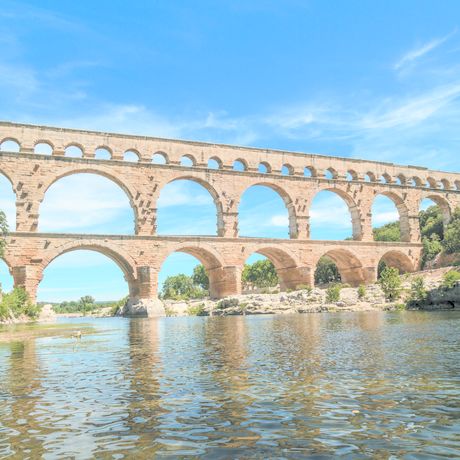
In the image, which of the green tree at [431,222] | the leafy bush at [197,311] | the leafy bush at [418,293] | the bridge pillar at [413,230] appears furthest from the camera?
the green tree at [431,222]

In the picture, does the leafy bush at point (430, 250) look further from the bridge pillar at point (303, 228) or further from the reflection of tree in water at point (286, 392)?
the reflection of tree in water at point (286, 392)

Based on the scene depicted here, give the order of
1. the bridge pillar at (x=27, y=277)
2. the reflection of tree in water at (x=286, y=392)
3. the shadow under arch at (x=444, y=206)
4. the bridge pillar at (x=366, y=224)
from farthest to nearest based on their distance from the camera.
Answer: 1. the shadow under arch at (x=444, y=206)
2. the bridge pillar at (x=366, y=224)
3. the bridge pillar at (x=27, y=277)
4. the reflection of tree in water at (x=286, y=392)

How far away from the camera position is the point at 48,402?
6.00m

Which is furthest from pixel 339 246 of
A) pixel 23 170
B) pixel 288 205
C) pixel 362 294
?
pixel 23 170

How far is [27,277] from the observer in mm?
31984

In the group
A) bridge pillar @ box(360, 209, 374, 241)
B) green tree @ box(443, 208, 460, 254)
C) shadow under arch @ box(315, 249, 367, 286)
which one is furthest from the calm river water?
green tree @ box(443, 208, 460, 254)

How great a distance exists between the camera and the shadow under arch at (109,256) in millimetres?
33375

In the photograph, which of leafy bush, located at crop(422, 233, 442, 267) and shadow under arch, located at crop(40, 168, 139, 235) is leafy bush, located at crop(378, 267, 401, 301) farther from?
shadow under arch, located at crop(40, 168, 139, 235)

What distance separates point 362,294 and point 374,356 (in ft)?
84.0

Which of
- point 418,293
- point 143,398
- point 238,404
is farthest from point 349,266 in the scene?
point 238,404

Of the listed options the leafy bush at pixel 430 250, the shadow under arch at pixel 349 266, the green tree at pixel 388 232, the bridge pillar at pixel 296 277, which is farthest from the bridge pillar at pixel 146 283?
the green tree at pixel 388 232

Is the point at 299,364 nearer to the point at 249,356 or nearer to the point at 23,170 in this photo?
the point at 249,356

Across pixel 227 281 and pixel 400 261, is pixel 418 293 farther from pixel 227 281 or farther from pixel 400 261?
pixel 400 261

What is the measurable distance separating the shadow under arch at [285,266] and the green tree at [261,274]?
3908 cm
